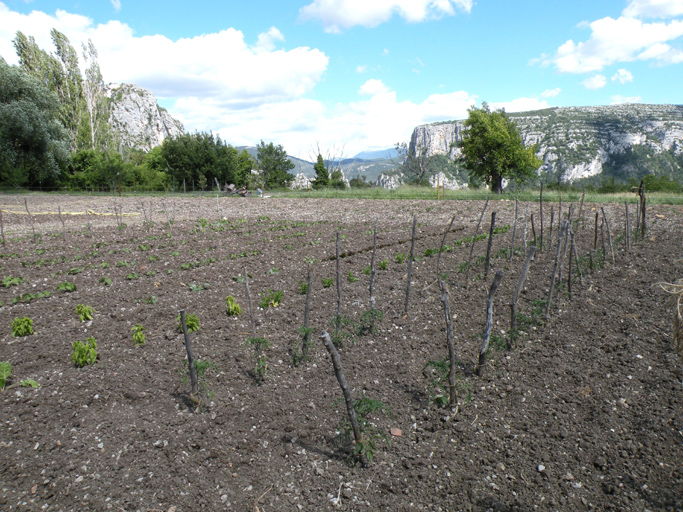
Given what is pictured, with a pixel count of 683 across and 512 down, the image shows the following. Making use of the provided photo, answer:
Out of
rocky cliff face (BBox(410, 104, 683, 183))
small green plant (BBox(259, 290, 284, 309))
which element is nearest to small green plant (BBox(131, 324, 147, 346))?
small green plant (BBox(259, 290, 284, 309))

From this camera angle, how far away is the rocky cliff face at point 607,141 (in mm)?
97875

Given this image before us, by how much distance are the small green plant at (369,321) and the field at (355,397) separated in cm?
9

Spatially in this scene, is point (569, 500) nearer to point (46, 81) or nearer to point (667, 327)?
point (667, 327)

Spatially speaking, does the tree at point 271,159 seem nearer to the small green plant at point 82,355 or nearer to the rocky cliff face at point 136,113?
the rocky cliff face at point 136,113

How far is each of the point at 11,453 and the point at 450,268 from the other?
278 inches

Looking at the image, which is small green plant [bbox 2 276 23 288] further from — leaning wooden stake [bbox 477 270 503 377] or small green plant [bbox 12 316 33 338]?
leaning wooden stake [bbox 477 270 503 377]

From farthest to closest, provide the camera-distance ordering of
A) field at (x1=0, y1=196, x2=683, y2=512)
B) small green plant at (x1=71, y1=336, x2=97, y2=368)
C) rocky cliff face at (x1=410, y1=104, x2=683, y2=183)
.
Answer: rocky cliff face at (x1=410, y1=104, x2=683, y2=183)
small green plant at (x1=71, y1=336, x2=97, y2=368)
field at (x1=0, y1=196, x2=683, y2=512)

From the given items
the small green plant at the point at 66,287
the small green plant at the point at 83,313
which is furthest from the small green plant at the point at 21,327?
the small green plant at the point at 66,287

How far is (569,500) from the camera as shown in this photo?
3.10 m

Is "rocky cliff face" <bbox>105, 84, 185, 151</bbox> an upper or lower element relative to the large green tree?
upper

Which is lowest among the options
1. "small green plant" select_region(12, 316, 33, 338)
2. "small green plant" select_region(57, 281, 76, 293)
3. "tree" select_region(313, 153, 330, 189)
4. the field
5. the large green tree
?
the field

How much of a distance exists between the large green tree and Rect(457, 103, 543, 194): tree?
38.2 metres

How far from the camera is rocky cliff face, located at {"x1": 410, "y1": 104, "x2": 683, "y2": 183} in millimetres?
97875

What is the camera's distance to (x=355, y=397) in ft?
14.0
